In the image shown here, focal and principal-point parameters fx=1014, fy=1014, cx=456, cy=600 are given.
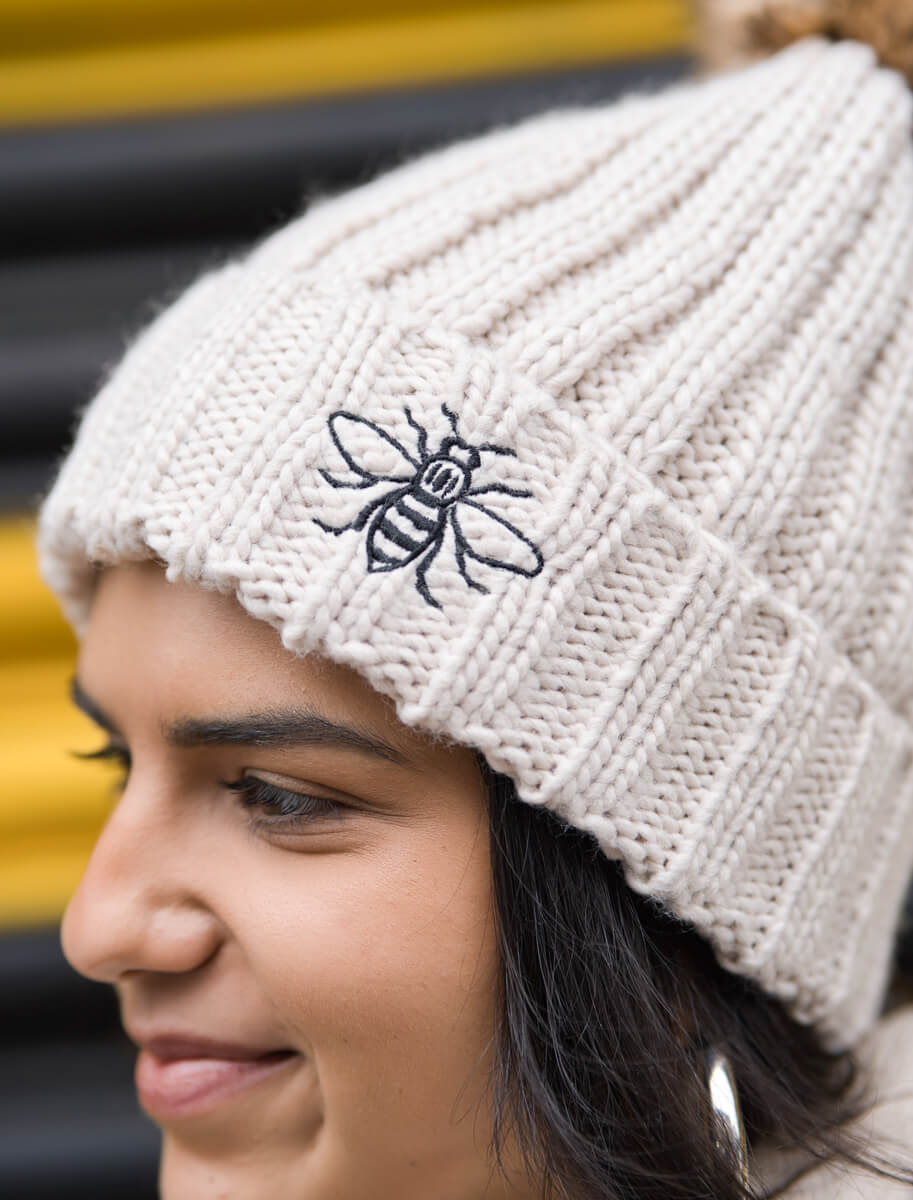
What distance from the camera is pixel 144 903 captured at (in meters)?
1.14

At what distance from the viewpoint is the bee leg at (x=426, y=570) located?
3.36ft

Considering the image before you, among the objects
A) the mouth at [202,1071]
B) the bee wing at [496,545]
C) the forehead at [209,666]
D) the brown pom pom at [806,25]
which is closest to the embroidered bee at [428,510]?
the bee wing at [496,545]

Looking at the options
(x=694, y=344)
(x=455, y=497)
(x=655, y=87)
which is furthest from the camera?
(x=655, y=87)

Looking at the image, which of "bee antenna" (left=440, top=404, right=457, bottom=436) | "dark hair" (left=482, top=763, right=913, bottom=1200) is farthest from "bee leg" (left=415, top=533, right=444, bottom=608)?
"dark hair" (left=482, top=763, right=913, bottom=1200)

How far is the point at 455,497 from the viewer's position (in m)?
1.04

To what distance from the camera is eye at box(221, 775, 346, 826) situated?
3.64 ft

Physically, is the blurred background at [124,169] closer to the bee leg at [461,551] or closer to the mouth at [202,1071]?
the mouth at [202,1071]

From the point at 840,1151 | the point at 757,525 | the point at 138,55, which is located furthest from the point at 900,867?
the point at 138,55

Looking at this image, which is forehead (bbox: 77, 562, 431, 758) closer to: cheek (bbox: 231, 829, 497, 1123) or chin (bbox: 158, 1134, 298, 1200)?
cheek (bbox: 231, 829, 497, 1123)

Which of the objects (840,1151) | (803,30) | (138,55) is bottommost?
(840,1151)

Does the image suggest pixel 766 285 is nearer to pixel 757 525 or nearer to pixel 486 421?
pixel 757 525

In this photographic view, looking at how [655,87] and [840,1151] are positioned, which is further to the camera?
[655,87]

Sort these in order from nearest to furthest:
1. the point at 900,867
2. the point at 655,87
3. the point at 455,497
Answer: the point at 455,497 < the point at 900,867 < the point at 655,87

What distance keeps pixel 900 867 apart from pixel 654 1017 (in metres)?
0.45
